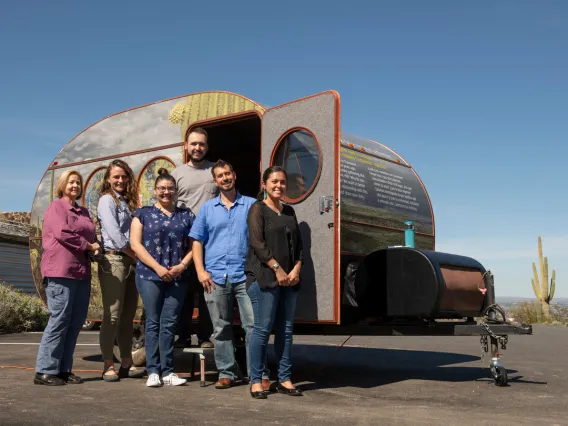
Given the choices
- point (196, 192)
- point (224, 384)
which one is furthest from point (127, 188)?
point (224, 384)

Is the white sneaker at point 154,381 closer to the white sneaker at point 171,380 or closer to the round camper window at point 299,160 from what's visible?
the white sneaker at point 171,380

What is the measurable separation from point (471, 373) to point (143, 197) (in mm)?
4507

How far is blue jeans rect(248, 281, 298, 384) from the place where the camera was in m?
5.30

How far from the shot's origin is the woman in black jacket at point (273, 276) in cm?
530

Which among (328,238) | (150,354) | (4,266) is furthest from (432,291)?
(4,266)

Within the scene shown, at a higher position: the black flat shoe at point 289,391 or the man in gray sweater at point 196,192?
the man in gray sweater at point 196,192

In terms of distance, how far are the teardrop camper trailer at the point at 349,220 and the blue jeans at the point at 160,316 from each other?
115 cm

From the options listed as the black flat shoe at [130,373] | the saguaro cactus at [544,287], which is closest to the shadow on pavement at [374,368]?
the black flat shoe at [130,373]

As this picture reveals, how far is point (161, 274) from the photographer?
5.68 m

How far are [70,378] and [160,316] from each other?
1.06m

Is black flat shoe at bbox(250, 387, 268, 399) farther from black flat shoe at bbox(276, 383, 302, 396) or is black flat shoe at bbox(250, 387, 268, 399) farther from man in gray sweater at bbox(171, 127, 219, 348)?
man in gray sweater at bbox(171, 127, 219, 348)

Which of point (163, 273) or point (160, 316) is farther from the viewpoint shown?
point (160, 316)

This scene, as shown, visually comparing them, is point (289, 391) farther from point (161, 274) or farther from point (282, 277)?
point (161, 274)

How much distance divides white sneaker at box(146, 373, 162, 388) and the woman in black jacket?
0.95 meters
